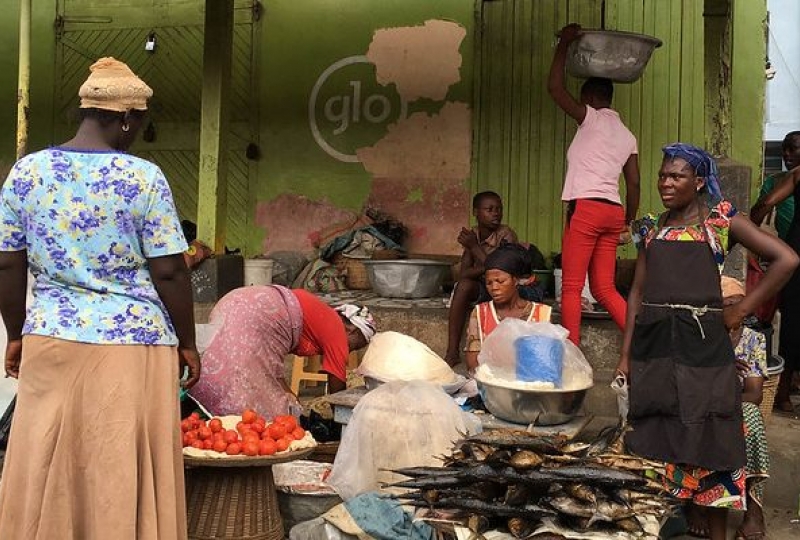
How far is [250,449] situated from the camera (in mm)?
3766

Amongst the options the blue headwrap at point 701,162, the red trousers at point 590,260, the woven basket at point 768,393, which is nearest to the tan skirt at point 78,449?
the blue headwrap at point 701,162

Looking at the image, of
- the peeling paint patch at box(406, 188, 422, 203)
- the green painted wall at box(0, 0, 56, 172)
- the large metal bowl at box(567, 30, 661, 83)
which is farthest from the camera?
the green painted wall at box(0, 0, 56, 172)

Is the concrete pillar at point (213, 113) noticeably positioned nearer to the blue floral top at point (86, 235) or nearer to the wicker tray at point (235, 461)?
the wicker tray at point (235, 461)

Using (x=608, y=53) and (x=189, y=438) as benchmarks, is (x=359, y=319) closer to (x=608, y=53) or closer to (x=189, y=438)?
(x=189, y=438)

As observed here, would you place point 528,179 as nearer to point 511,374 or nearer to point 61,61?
point 511,374

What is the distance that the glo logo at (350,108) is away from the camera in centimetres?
880

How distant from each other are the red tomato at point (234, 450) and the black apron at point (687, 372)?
1728mm

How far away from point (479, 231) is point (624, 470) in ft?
11.8

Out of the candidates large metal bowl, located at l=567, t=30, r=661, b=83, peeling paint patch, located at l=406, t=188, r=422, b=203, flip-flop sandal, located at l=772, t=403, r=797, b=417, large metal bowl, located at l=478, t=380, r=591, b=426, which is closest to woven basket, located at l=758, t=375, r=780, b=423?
flip-flop sandal, located at l=772, t=403, r=797, b=417

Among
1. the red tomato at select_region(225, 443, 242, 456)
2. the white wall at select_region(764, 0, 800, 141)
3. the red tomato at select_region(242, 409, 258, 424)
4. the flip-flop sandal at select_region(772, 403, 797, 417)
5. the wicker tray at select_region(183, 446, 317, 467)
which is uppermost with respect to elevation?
the white wall at select_region(764, 0, 800, 141)

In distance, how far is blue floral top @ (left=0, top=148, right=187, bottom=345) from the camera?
2.89m

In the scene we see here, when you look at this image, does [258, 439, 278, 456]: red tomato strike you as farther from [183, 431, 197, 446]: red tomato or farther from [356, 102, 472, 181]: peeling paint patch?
[356, 102, 472, 181]: peeling paint patch

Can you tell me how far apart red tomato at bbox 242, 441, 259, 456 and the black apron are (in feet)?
5.42

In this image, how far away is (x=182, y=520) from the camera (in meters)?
3.12
